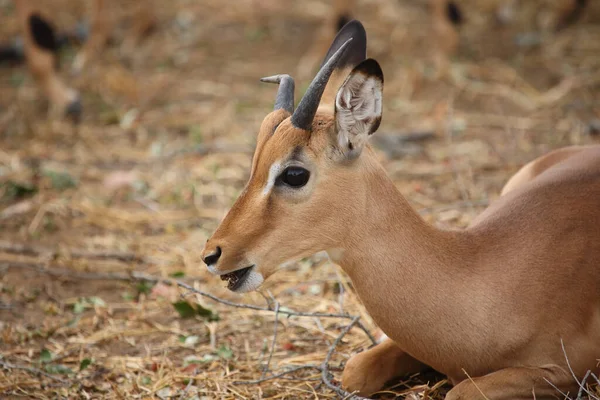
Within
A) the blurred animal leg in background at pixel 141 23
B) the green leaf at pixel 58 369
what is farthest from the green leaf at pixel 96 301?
the blurred animal leg in background at pixel 141 23

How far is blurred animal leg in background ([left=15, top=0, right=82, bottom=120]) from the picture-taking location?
7.84 m

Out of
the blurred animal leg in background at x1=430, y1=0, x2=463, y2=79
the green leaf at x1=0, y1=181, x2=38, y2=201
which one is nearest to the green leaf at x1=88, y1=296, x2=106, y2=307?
the green leaf at x1=0, y1=181, x2=38, y2=201

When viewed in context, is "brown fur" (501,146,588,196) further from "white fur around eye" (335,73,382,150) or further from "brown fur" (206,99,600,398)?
"white fur around eye" (335,73,382,150)

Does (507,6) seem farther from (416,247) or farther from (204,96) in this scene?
(416,247)

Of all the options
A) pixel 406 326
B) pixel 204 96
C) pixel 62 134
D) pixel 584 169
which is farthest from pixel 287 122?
pixel 204 96

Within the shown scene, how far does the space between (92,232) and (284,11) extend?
5.98m

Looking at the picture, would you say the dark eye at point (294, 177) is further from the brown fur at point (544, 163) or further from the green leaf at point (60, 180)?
the green leaf at point (60, 180)

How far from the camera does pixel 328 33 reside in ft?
27.9

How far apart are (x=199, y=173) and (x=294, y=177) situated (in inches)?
147

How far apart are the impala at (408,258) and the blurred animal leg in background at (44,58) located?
17.0 feet

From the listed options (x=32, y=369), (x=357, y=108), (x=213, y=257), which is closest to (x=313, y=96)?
(x=357, y=108)

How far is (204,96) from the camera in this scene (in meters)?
8.65

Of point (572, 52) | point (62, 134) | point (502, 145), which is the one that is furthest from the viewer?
point (572, 52)

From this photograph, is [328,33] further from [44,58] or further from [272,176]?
[272,176]
